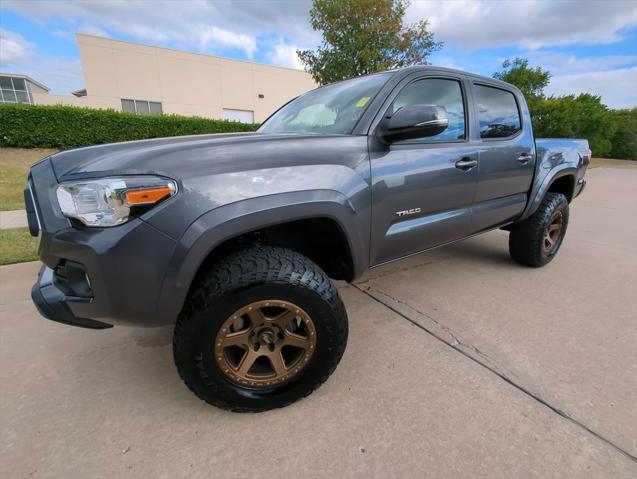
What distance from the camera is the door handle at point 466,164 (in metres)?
2.46

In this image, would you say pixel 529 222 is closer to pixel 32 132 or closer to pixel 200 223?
pixel 200 223

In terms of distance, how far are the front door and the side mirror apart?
11cm

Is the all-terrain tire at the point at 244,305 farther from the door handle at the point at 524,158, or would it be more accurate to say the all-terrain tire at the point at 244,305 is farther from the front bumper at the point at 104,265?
the door handle at the point at 524,158

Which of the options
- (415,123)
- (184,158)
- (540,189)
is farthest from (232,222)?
(540,189)

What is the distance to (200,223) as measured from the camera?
1.40 metres

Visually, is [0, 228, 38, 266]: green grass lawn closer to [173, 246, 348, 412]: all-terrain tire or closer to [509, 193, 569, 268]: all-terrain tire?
[173, 246, 348, 412]: all-terrain tire

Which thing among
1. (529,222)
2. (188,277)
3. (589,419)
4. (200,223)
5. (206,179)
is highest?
(206,179)

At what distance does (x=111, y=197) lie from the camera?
4.33ft

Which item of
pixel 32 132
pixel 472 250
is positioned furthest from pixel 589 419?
pixel 32 132

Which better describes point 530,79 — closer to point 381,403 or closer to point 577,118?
point 577,118

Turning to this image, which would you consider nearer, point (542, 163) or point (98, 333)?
point (98, 333)

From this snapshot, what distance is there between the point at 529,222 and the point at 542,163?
1.90ft

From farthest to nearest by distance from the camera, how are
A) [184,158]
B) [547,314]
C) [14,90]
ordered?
[14,90], [547,314], [184,158]

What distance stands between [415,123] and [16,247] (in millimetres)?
4301
